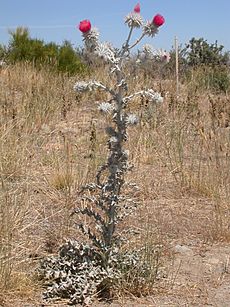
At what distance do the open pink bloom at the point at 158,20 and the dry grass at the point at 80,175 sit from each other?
132cm

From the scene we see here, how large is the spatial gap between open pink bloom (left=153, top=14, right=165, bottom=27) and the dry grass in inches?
52.1

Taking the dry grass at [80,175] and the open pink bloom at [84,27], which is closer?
the open pink bloom at [84,27]

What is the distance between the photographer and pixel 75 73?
40.7 ft

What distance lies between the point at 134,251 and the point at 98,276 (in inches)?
14.2

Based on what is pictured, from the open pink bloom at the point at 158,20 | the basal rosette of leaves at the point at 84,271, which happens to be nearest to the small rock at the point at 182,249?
the basal rosette of leaves at the point at 84,271

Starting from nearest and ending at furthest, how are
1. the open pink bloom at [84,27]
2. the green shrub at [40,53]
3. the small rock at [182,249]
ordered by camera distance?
1. the open pink bloom at [84,27]
2. the small rock at [182,249]
3. the green shrub at [40,53]

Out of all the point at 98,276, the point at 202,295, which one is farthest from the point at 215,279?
the point at 98,276

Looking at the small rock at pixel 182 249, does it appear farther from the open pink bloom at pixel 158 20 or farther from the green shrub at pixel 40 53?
the green shrub at pixel 40 53

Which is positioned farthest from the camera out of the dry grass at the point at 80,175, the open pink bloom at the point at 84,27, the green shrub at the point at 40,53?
the green shrub at the point at 40,53

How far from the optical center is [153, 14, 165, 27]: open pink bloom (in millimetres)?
2977

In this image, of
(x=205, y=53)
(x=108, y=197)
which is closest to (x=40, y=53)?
(x=205, y=53)

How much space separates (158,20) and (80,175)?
249 centimetres

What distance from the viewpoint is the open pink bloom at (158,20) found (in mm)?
2977

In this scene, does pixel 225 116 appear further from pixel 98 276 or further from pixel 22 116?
pixel 98 276
